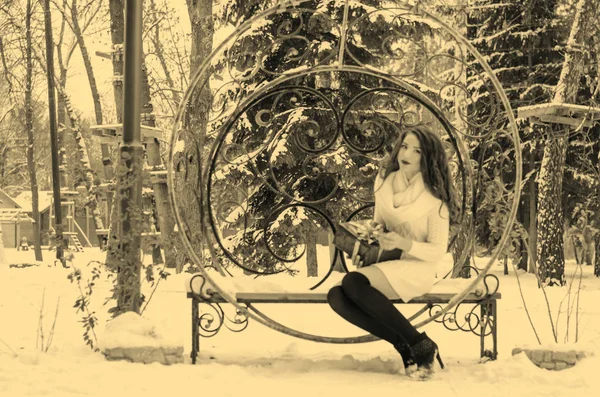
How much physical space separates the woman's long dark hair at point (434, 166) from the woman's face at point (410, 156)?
0.07 feet

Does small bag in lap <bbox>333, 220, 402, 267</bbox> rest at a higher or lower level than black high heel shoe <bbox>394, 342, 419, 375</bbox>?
higher

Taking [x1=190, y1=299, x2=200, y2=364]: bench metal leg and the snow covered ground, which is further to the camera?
[x1=190, y1=299, x2=200, y2=364]: bench metal leg

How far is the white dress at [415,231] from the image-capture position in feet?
15.0

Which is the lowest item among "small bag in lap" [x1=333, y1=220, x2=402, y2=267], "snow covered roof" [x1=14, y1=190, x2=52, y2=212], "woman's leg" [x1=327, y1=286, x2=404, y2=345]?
"snow covered roof" [x1=14, y1=190, x2=52, y2=212]

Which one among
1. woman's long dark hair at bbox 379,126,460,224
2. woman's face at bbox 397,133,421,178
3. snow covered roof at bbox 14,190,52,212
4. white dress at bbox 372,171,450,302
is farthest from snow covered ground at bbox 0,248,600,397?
snow covered roof at bbox 14,190,52,212

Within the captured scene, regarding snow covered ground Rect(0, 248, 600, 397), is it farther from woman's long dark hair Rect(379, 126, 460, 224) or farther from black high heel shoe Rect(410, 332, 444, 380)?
woman's long dark hair Rect(379, 126, 460, 224)

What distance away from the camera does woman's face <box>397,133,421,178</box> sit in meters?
4.76

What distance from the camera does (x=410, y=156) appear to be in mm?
4758

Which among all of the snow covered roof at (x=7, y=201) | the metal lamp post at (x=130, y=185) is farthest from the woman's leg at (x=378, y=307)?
the snow covered roof at (x=7, y=201)

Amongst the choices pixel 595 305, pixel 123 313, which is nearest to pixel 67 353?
pixel 123 313

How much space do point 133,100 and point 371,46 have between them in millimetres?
6747

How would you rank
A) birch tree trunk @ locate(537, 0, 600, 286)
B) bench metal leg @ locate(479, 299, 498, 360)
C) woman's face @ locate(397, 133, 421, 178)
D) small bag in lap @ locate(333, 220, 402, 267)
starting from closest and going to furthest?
small bag in lap @ locate(333, 220, 402, 267) < woman's face @ locate(397, 133, 421, 178) < bench metal leg @ locate(479, 299, 498, 360) < birch tree trunk @ locate(537, 0, 600, 286)

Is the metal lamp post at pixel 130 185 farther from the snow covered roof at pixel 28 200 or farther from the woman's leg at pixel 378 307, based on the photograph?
the snow covered roof at pixel 28 200

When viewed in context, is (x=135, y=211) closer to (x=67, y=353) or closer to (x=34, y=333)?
(x=67, y=353)
